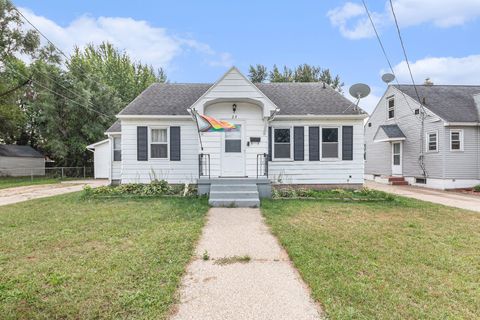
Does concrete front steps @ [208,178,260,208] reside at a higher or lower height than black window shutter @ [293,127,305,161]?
lower

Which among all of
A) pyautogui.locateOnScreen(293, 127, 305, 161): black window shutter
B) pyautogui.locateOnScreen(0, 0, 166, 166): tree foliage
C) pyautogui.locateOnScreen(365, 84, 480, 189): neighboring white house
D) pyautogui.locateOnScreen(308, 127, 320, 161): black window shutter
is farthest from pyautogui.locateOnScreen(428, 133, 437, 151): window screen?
pyautogui.locateOnScreen(0, 0, 166, 166): tree foliage

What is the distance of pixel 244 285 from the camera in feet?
10.6

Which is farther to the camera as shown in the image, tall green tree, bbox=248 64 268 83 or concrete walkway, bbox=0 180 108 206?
tall green tree, bbox=248 64 268 83

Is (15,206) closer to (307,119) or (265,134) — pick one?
(265,134)

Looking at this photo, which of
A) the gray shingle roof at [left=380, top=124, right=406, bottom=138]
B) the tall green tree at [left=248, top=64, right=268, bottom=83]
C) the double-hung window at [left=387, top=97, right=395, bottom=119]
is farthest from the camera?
the tall green tree at [left=248, top=64, right=268, bottom=83]

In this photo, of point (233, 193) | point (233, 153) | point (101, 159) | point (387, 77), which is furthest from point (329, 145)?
point (101, 159)

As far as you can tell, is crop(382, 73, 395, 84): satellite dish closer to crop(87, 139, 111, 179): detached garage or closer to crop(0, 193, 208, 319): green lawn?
crop(0, 193, 208, 319): green lawn

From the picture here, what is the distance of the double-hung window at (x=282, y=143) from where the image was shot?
35.8 ft

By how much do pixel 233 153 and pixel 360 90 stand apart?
5.63 metres

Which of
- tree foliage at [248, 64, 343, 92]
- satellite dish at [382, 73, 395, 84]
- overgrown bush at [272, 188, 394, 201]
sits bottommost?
overgrown bush at [272, 188, 394, 201]

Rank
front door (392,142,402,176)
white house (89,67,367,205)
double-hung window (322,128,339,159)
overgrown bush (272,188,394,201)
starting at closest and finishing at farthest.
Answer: overgrown bush (272,188,394,201)
white house (89,67,367,205)
double-hung window (322,128,339,159)
front door (392,142,402,176)

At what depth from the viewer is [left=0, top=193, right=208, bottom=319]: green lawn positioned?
2.74m

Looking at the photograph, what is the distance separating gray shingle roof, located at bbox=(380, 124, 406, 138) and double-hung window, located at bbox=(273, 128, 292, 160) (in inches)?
371

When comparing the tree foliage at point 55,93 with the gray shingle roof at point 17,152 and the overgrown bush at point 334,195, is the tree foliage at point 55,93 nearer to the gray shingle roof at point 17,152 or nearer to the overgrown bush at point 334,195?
the gray shingle roof at point 17,152
